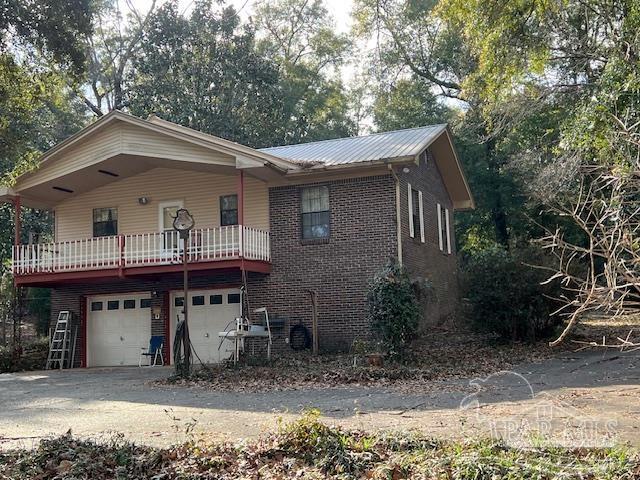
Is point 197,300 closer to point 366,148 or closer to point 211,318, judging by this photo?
point 211,318

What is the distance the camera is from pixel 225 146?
678 inches

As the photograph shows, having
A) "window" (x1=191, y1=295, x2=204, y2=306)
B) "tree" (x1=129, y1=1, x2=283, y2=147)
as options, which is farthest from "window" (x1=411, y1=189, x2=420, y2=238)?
"tree" (x1=129, y1=1, x2=283, y2=147)

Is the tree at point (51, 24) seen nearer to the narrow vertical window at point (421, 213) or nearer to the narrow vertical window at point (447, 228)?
the narrow vertical window at point (421, 213)

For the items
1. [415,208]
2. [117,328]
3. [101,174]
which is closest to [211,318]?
[117,328]

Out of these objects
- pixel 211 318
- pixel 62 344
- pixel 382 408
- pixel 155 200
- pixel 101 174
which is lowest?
pixel 382 408

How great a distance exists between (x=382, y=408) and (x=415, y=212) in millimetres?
10752

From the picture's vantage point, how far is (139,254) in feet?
59.1

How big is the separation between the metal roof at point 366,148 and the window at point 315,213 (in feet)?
2.82

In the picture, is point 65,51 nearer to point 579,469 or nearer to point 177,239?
point 177,239

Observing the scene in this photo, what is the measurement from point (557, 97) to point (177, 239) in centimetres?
1180

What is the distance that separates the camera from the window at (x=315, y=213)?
17938mm

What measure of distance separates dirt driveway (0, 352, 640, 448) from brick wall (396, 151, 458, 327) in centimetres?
554

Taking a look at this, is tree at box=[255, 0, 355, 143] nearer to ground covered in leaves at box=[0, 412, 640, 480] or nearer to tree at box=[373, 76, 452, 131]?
tree at box=[373, 76, 452, 131]

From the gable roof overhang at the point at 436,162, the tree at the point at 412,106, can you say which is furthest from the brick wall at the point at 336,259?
the tree at the point at 412,106
